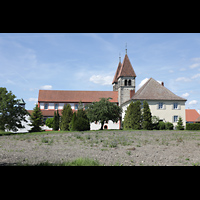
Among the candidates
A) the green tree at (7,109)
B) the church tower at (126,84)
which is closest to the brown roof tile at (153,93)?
the church tower at (126,84)

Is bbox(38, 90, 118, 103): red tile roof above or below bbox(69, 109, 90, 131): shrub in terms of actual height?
above

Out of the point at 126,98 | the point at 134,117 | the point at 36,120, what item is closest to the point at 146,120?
the point at 134,117

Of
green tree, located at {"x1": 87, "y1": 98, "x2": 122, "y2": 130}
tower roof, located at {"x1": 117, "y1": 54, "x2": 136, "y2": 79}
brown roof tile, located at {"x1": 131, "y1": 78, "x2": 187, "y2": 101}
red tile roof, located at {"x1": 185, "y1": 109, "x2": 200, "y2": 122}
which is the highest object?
tower roof, located at {"x1": 117, "y1": 54, "x2": 136, "y2": 79}

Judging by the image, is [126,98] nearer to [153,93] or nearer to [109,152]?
[153,93]

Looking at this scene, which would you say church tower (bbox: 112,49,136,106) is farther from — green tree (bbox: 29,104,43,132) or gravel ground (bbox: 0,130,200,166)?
gravel ground (bbox: 0,130,200,166)

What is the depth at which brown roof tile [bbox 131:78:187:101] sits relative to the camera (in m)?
36.0

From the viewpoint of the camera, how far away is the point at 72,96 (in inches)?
1875

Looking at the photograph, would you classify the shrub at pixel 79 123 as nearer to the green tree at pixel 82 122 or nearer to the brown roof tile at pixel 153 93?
the green tree at pixel 82 122

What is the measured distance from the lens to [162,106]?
118ft

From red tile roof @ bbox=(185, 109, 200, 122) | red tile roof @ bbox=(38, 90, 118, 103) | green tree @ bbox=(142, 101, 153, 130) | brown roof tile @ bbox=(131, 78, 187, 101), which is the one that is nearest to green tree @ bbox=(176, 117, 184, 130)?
brown roof tile @ bbox=(131, 78, 187, 101)

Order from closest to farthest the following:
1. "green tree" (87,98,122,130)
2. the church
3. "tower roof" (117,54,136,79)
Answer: "green tree" (87,98,122,130), the church, "tower roof" (117,54,136,79)
